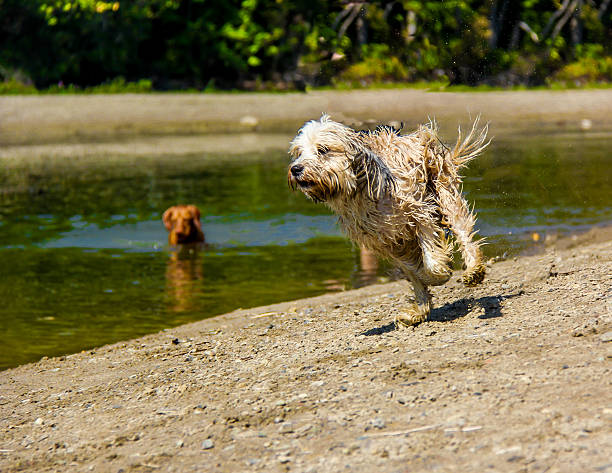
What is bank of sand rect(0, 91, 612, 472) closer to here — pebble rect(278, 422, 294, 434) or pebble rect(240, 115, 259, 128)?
pebble rect(278, 422, 294, 434)

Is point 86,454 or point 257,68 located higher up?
point 257,68

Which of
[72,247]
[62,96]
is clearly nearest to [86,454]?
[72,247]

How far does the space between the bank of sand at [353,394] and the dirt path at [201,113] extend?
2206 cm

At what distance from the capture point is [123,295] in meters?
11.3

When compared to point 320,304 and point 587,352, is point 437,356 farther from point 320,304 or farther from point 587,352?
point 320,304

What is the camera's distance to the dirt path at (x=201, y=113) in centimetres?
2978

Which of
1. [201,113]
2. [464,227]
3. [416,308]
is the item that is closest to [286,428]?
[416,308]

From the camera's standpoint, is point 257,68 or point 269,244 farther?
point 257,68

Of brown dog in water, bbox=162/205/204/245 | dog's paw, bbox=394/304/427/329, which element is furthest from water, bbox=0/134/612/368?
dog's paw, bbox=394/304/427/329

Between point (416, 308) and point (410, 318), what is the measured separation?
12cm

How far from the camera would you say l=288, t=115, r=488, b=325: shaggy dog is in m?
6.23

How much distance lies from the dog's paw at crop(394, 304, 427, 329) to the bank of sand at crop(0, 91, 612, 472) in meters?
0.10

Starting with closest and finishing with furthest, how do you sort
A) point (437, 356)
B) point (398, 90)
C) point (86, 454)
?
point (86, 454)
point (437, 356)
point (398, 90)

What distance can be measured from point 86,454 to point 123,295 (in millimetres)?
6026
